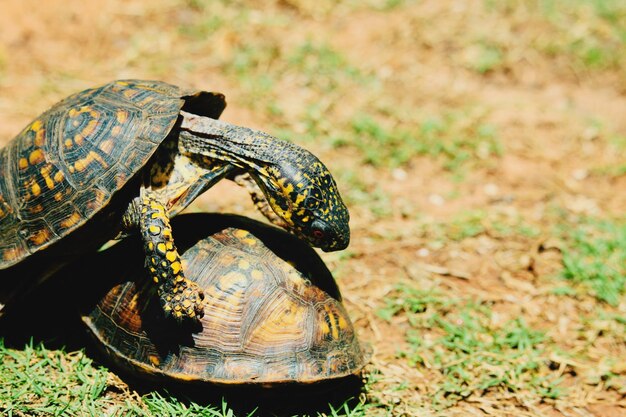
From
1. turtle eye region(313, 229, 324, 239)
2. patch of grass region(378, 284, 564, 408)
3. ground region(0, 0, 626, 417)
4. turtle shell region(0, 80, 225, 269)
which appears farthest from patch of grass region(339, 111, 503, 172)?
turtle shell region(0, 80, 225, 269)

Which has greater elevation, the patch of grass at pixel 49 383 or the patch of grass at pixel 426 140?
the patch of grass at pixel 426 140

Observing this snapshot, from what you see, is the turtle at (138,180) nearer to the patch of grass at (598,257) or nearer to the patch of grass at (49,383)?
the patch of grass at (49,383)

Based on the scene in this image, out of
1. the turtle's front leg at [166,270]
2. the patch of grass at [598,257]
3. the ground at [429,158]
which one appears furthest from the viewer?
the patch of grass at [598,257]

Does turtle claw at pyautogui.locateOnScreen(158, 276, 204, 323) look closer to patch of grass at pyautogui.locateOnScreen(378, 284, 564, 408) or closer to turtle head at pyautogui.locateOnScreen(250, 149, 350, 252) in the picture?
turtle head at pyautogui.locateOnScreen(250, 149, 350, 252)

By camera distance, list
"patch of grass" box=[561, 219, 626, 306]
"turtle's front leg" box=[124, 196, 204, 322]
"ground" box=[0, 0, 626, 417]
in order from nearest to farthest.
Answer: "turtle's front leg" box=[124, 196, 204, 322] < "ground" box=[0, 0, 626, 417] < "patch of grass" box=[561, 219, 626, 306]

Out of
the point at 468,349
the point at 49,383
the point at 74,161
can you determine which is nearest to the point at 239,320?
the point at 49,383

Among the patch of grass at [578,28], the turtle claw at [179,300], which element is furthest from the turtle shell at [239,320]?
the patch of grass at [578,28]

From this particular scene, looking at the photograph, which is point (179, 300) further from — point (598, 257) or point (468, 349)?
point (598, 257)

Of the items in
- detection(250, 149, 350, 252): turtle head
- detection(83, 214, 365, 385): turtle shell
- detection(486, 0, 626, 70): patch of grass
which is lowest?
detection(83, 214, 365, 385): turtle shell

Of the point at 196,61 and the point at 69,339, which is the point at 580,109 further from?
the point at 69,339
